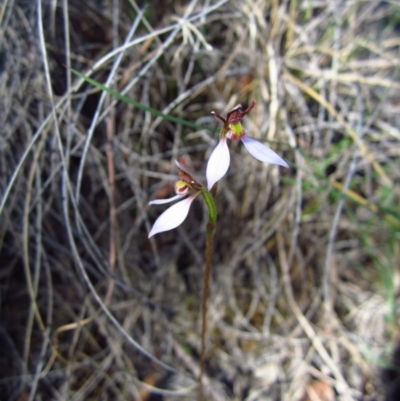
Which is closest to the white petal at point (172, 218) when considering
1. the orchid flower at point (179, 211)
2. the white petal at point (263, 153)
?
the orchid flower at point (179, 211)

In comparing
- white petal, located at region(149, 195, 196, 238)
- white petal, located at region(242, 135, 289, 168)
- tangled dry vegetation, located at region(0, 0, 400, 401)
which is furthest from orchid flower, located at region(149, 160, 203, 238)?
tangled dry vegetation, located at region(0, 0, 400, 401)

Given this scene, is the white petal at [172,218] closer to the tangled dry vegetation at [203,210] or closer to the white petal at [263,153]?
the white petal at [263,153]

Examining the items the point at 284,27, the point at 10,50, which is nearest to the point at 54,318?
the point at 10,50

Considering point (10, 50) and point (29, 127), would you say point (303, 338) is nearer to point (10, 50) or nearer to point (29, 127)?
point (29, 127)

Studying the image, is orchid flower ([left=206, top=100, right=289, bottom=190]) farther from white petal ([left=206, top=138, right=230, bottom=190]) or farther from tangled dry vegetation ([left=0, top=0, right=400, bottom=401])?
tangled dry vegetation ([left=0, top=0, right=400, bottom=401])

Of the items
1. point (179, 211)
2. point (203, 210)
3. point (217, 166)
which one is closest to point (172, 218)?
point (179, 211)

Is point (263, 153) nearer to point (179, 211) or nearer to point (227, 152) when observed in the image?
point (227, 152)
